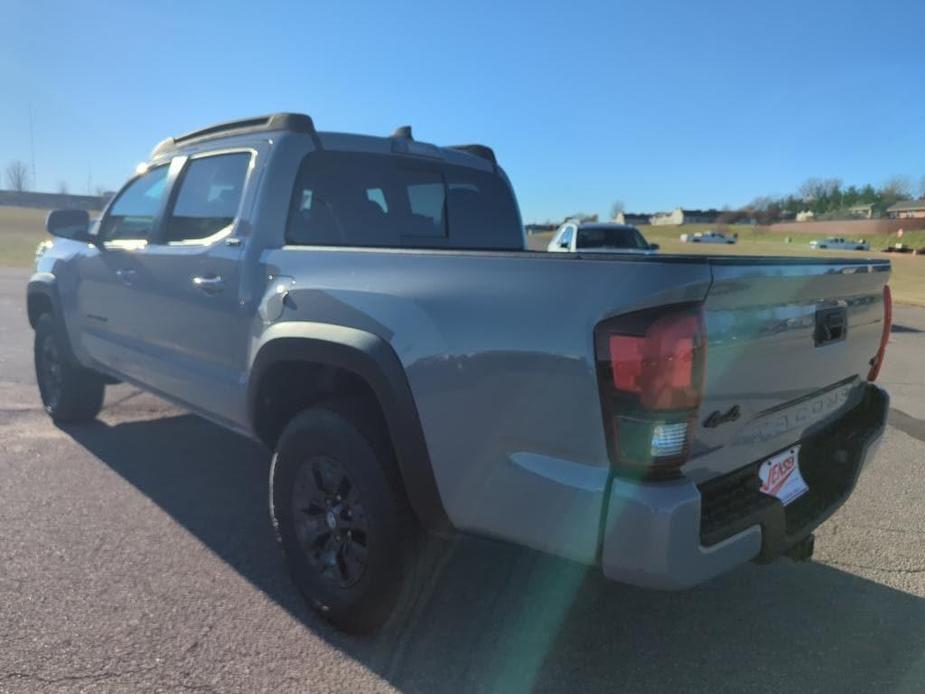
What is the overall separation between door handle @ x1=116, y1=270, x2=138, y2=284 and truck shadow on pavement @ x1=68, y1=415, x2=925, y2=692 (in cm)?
143

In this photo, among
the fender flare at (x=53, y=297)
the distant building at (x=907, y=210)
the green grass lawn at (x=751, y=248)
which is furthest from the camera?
the distant building at (x=907, y=210)

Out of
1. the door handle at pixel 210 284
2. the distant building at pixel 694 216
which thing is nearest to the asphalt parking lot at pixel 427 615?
the door handle at pixel 210 284

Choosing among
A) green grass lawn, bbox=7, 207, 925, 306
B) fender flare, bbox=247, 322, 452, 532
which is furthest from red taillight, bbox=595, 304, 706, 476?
green grass lawn, bbox=7, 207, 925, 306

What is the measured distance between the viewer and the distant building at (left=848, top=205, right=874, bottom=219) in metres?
106

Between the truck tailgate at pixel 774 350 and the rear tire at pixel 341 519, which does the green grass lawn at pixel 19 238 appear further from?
the truck tailgate at pixel 774 350

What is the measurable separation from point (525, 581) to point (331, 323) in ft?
4.88

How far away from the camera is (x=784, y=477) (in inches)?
100

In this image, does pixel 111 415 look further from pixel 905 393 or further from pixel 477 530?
pixel 905 393

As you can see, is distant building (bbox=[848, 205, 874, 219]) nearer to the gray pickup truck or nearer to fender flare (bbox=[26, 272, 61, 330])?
fender flare (bbox=[26, 272, 61, 330])

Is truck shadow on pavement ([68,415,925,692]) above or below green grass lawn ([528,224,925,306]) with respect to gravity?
below

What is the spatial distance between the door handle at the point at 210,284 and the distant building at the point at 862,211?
115820 millimetres

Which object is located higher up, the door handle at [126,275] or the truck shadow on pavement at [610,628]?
the door handle at [126,275]

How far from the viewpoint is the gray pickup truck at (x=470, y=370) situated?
202 cm

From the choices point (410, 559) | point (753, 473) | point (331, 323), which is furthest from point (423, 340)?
point (753, 473)
